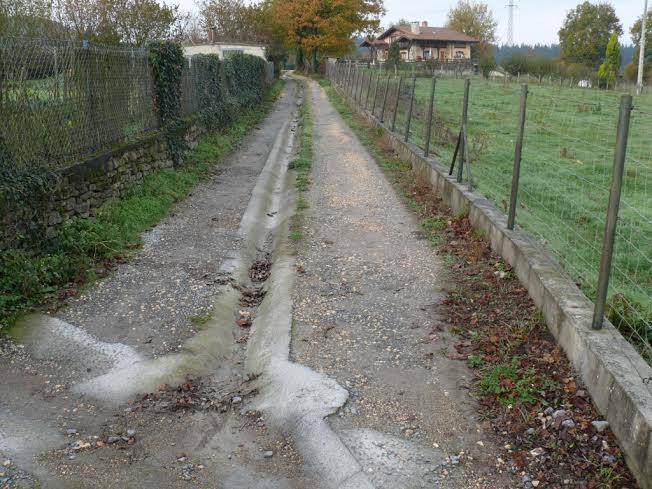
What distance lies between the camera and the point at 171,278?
6793 mm

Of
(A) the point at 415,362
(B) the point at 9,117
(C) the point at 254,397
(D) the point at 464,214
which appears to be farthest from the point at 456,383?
(B) the point at 9,117

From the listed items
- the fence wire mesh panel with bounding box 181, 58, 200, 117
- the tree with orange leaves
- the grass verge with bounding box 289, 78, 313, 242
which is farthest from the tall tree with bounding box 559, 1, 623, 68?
the fence wire mesh panel with bounding box 181, 58, 200, 117

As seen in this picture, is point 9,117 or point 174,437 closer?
point 174,437

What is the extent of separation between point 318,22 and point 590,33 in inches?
1626

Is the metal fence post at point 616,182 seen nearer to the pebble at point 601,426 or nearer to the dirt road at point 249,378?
the pebble at point 601,426

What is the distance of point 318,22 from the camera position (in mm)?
60281

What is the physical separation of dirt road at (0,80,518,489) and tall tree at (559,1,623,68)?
3278 inches

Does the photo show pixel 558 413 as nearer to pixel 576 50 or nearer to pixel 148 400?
pixel 148 400

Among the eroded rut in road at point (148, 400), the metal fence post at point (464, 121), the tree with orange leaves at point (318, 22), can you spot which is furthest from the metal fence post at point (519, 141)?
the tree with orange leaves at point (318, 22)

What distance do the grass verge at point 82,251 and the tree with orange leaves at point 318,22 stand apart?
172ft

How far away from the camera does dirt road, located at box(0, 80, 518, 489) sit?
3.74 m

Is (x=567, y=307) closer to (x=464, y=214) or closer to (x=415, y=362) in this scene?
(x=415, y=362)

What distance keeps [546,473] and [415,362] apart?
1.50 m

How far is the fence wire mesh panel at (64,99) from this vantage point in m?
6.50
